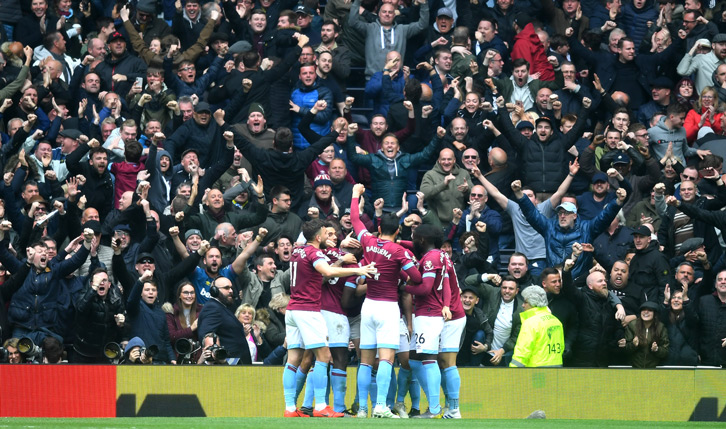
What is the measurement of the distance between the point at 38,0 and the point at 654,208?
37.1 ft

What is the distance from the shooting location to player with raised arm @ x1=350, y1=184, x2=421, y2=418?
14383 millimetres

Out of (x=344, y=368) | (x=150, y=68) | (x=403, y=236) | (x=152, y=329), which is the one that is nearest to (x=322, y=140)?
(x=403, y=236)

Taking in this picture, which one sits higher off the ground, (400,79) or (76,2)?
(76,2)

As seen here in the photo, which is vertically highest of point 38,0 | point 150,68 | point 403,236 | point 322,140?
point 38,0

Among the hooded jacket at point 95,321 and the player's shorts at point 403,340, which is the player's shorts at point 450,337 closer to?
the player's shorts at point 403,340

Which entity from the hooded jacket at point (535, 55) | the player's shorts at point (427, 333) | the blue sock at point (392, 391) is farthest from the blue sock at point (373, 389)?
the hooded jacket at point (535, 55)

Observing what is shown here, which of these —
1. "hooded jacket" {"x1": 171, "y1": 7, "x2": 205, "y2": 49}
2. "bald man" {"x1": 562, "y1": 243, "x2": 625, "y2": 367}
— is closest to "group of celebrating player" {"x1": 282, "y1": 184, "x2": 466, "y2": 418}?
"bald man" {"x1": 562, "y1": 243, "x2": 625, "y2": 367}

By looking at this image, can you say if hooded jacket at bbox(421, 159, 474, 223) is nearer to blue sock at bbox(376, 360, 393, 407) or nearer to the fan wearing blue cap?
the fan wearing blue cap

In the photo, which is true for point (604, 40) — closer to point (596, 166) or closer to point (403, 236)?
point (596, 166)

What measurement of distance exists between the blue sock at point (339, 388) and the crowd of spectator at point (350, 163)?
1.24m

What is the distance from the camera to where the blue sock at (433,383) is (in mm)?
14414

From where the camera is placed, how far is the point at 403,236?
19.4m

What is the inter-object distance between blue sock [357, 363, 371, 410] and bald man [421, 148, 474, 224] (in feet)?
18.8

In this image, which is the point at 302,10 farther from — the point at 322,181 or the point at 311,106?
the point at 322,181
